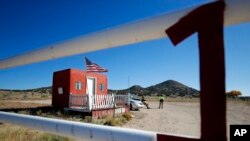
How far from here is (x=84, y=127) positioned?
133 cm

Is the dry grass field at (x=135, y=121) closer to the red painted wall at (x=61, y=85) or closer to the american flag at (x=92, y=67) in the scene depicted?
the red painted wall at (x=61, y=85)

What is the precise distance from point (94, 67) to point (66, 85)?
24.2ft

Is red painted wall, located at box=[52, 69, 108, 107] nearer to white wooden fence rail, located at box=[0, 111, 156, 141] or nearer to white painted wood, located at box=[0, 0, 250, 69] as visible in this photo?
white wooden fence rail, located at box=[0, 111, 156, 141]

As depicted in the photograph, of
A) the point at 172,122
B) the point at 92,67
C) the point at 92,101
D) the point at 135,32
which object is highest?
the point at 92,67

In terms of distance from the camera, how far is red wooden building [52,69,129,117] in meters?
18.5

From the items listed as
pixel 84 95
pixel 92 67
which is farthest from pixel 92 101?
pixel 92 67

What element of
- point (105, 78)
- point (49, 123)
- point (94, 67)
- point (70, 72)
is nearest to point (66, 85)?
point (70, 72)

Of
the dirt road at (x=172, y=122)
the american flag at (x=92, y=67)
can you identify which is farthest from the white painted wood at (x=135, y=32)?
the american flag at (x=92, y=67)

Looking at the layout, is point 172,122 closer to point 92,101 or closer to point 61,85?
point 92,101

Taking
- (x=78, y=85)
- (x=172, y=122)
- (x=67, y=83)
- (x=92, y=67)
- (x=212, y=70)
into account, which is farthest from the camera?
(x=78, y=85)

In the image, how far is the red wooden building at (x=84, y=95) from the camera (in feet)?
60.5

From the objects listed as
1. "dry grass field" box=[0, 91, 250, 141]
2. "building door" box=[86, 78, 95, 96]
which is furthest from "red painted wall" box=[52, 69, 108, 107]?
"dry grass field" box=[0, 91, 250, 141]

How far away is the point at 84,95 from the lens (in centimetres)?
1867

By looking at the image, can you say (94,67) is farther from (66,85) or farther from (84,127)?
(84,127)
